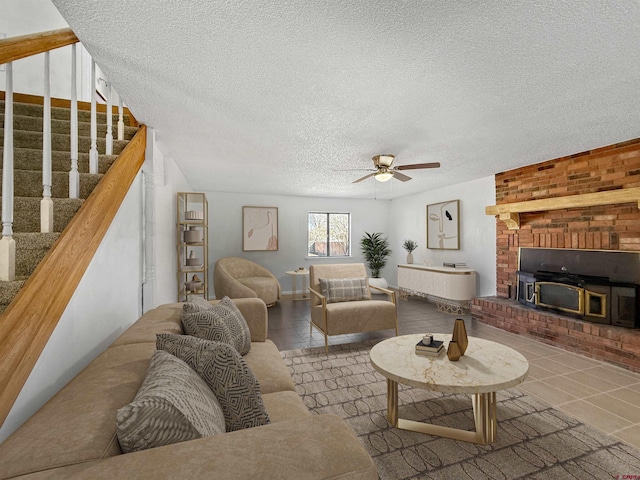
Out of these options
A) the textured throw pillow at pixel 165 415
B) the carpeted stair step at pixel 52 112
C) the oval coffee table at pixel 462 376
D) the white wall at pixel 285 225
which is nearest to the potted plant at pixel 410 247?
the white wall at pixel 285 225

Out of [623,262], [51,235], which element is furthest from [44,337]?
[623,262]

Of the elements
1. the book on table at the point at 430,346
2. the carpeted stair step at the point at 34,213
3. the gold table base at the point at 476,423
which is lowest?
the gold table base at the point at 476,423

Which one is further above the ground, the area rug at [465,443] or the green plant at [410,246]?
the green plant at [410,246]

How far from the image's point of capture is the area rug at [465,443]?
1679 millimetres

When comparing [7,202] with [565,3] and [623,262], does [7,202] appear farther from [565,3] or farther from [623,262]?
[623,262]

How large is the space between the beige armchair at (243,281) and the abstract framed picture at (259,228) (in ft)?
1.88

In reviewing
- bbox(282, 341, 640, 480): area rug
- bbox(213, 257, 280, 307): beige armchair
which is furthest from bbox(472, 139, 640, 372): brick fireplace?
bbox(213, 257, 280, 307): beige armchair

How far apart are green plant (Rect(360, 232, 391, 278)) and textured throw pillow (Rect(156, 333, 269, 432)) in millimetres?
6564

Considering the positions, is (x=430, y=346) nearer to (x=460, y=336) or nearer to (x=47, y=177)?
(x=460, y=336)

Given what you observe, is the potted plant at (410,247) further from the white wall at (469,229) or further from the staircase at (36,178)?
the staircase at (36,178)

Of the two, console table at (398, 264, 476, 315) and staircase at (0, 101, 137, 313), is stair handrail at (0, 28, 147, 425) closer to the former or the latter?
staircase at (0, 101, 137, 313)

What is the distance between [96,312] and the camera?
5.83 feet

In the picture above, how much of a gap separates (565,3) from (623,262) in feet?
10.6

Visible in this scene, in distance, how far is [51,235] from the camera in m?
1.45
